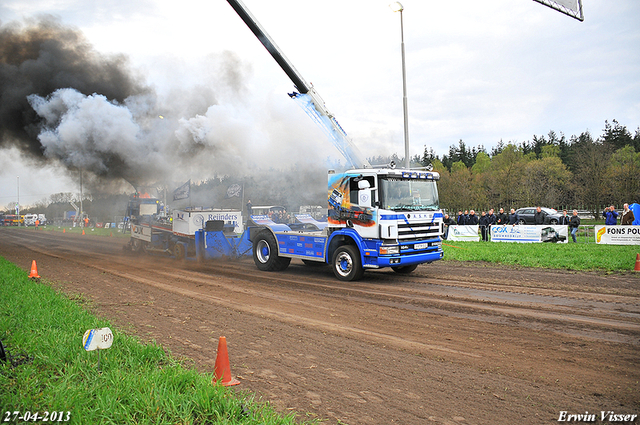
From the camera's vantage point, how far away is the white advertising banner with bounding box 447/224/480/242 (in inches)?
875

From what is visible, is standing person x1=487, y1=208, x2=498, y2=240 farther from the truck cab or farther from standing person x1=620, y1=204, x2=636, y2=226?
the truck cab

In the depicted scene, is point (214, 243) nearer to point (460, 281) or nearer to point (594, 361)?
point (460, 281)

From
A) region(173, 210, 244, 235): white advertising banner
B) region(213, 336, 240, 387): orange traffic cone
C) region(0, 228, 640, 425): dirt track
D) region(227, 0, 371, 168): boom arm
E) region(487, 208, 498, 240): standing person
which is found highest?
region(227, 0, 371, 168): boom arm

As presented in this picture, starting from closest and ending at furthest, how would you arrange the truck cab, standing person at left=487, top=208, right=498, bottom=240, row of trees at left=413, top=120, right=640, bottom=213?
the truck cab
standing person at left=487, top=208, right=498, bottom=240
row of trees at left=413, top=120, right=640, bottom=213

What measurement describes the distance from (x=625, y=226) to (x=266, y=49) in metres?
16.3

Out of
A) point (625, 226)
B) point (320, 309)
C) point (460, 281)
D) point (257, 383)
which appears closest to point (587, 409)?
point (257, 383)

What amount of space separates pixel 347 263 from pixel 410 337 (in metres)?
5.12

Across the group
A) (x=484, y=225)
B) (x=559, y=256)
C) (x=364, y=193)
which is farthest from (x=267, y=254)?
(x=484, y=225)

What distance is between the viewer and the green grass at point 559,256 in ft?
41.0

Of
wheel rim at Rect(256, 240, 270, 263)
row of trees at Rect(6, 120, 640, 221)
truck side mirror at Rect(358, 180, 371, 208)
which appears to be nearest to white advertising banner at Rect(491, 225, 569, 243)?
row of trees at Rect(6, 120, 640, 221)

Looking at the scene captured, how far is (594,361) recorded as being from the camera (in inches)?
196

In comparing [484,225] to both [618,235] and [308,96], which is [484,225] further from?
[308,96]

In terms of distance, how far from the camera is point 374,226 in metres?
10.4

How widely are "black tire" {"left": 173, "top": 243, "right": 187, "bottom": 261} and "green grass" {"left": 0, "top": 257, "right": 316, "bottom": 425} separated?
10877 mm
